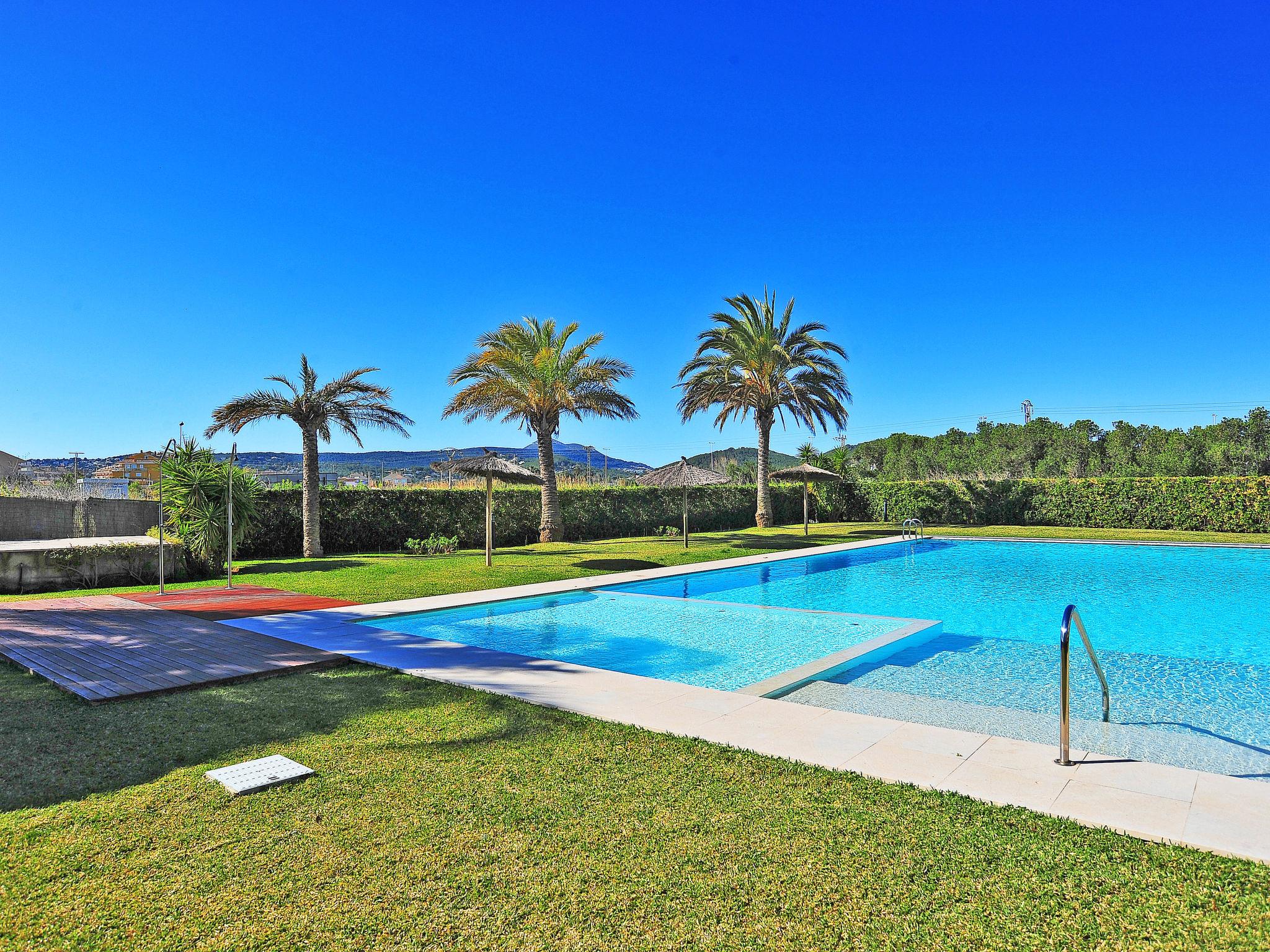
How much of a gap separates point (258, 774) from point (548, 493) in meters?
17.4

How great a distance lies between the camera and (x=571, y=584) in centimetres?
1242

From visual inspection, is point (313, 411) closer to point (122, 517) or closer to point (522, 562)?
point (122, 517)

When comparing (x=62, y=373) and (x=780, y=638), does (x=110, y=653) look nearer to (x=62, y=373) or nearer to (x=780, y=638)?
(x=780, y=638)

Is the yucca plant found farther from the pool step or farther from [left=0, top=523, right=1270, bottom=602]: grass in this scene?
the pool step

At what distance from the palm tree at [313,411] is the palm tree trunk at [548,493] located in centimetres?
Answer: 458

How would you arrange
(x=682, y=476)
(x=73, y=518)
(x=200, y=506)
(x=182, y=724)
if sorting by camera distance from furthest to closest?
(x=682, y=476)
(x=73, y=518)
(x=200, y=506)
(x=182, y=724)

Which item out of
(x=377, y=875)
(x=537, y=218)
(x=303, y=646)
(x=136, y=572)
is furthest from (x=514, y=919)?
(x=537, y=218)

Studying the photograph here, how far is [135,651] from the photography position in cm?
678

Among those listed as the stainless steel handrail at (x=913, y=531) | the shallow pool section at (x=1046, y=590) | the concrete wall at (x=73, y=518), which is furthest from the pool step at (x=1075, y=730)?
the stainless steel handrail at (x=913, y=531)

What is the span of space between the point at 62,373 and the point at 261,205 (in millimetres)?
14938

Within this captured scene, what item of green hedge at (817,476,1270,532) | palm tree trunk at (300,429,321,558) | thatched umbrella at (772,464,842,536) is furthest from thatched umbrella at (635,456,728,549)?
palm tree trunk at (300,429,321,558)

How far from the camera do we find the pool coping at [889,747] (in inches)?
131

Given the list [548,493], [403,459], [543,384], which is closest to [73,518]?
[548,493]

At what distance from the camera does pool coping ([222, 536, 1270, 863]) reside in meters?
3.32
